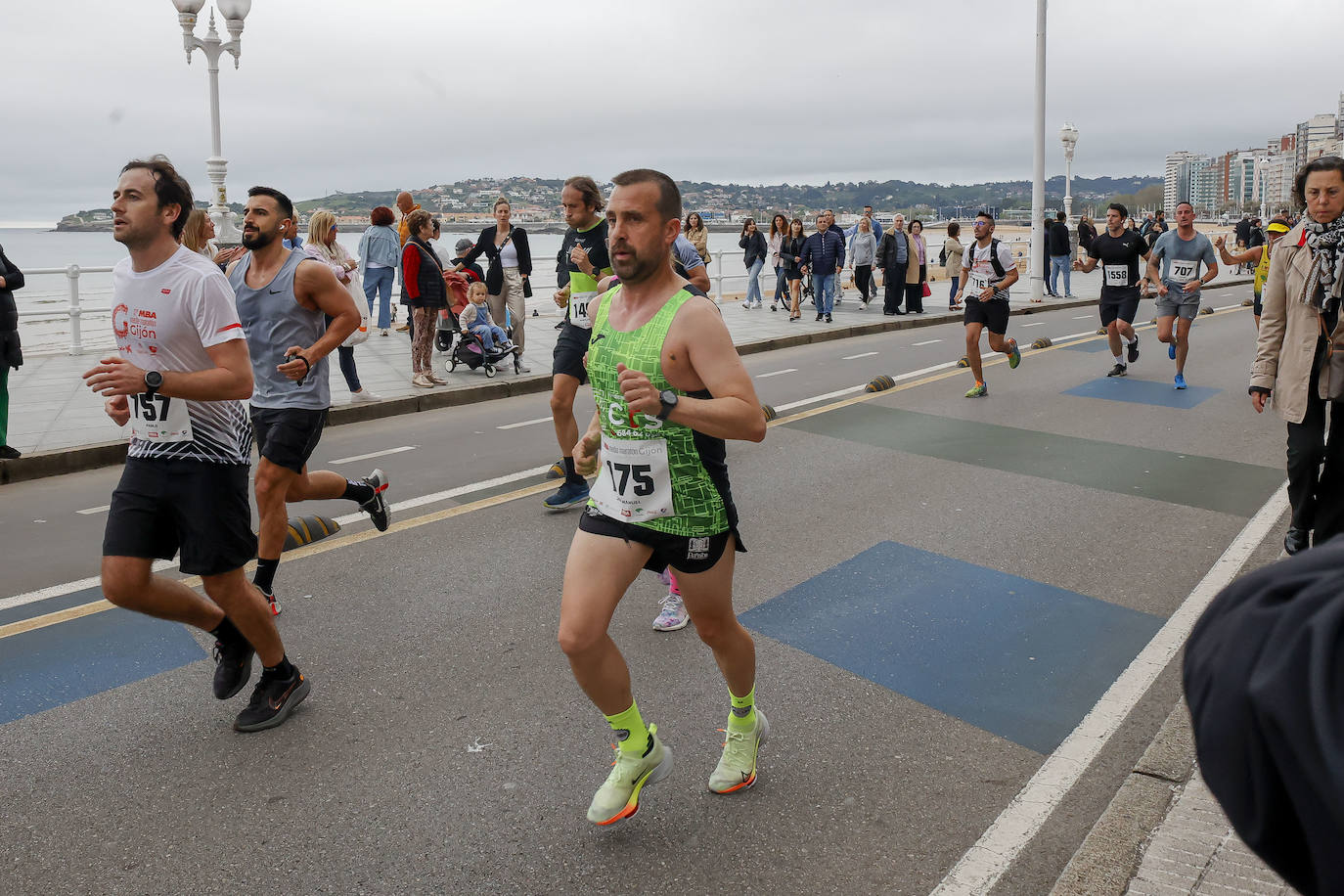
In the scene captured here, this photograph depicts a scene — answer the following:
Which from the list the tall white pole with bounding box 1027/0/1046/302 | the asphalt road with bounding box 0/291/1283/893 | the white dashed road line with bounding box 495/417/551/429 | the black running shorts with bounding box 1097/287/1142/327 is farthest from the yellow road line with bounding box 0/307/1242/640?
the tall white pole with bounding box 1027/0/1046/302

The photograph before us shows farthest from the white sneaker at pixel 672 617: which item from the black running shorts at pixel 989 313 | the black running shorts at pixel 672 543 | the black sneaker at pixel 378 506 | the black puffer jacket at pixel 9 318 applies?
the black running shorts at pixel 989 313

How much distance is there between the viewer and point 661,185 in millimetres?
3291

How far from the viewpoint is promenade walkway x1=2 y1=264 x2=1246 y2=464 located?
9.38m

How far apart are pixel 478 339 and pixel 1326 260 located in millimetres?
9437

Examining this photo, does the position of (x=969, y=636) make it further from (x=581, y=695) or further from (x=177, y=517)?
(x=177, y=517)

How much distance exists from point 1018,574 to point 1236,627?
494 cm

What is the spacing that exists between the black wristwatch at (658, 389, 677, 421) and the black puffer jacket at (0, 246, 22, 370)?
7005mm

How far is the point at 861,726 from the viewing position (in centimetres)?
405

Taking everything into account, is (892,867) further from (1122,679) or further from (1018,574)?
(1018,574)

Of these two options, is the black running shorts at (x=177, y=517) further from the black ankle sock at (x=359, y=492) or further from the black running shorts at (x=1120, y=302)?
the black running shorts at (x=1120, y=302)

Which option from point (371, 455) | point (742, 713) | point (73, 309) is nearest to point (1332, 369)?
point (742, 713)

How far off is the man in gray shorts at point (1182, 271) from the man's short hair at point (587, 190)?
6.83 metres

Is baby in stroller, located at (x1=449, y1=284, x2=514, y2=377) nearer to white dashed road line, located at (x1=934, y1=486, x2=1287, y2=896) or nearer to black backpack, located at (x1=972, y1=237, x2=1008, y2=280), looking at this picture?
black backpack, located at (x1=972, y1=237, x2=1008, y2=280)

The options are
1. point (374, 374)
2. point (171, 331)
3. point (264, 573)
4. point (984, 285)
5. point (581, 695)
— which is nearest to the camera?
point (171, 331)
